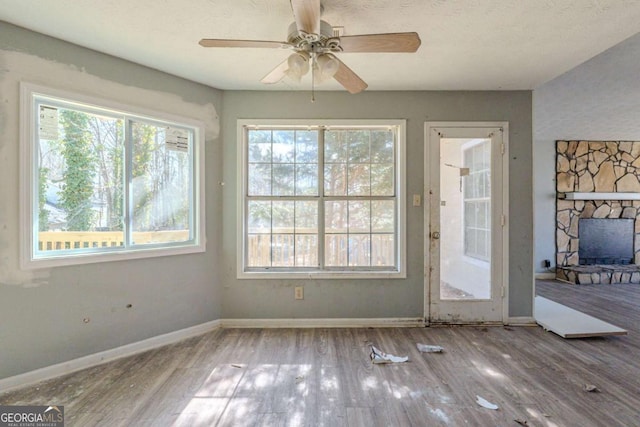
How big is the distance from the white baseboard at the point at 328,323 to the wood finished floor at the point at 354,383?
5.3 inches

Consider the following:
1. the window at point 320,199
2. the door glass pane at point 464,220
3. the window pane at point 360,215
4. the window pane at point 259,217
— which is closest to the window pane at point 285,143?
the window at point 320,199

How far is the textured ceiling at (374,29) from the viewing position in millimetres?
1788

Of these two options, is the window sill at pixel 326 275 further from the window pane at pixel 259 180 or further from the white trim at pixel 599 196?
the white trim at pixel 599 196

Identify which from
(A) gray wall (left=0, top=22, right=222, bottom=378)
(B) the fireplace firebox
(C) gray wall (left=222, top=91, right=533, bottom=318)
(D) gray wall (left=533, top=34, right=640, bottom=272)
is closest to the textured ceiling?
(A) gray wall (left=0, top=22, right=222, bottom=378)

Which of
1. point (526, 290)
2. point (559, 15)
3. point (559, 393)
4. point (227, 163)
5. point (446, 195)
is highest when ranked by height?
point (559, 15)

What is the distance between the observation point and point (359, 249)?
3.19 metres

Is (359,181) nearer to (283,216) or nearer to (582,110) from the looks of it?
(283,216)

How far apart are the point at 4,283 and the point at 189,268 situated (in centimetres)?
124

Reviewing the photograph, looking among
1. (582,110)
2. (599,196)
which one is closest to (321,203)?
(582,110)

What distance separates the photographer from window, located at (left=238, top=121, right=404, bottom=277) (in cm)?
316

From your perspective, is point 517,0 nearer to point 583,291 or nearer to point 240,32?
point 240,32

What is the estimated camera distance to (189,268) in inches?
113

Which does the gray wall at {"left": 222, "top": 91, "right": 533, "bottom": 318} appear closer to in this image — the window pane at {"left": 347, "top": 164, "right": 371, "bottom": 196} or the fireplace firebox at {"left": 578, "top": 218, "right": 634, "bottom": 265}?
the window pane at {"left": 347, "top": 164, "right": 371, "bottom": 196}

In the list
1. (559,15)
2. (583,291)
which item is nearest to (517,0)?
(559,15)
